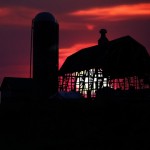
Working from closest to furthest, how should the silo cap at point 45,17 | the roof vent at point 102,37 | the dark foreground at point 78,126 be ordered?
the dark foreground at point 78,126
the silo cap at point 45,17
the roof vent at point 102,37

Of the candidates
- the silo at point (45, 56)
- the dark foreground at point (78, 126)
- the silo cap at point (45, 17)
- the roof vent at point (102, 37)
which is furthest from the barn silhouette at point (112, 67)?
the dark foreground at point (78, 126)

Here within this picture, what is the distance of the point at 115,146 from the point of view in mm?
16328

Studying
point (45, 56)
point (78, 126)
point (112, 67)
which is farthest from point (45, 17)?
point (78, 126)

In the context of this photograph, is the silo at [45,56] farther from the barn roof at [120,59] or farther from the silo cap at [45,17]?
the barn roof at [120,59]

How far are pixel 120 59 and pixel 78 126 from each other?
11.8m

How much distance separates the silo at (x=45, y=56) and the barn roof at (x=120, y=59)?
2.84 meters

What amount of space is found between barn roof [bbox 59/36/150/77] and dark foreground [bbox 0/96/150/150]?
22.6 feet

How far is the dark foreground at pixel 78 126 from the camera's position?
16.8m

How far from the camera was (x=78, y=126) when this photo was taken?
19.5 m

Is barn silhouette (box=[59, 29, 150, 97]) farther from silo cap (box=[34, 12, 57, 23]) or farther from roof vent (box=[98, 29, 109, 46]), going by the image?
silo cap (box=[34, 12, 57, 23])

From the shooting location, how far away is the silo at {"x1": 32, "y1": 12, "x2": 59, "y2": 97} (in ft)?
98.5

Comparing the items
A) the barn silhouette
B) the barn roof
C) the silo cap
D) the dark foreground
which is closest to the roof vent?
the barn silhouette

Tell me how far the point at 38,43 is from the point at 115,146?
16120 mm

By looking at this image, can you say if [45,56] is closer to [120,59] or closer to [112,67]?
[112,67]
